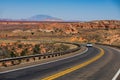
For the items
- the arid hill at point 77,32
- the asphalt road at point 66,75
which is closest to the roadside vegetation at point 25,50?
the asphalt road at point 66,75

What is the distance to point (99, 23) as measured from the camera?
192750 mm

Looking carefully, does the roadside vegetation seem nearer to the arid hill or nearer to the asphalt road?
the asphalt road

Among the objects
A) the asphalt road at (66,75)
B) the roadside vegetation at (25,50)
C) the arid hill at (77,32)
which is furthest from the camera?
the arid hill at (77,32)

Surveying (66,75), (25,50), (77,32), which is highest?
(66,75)

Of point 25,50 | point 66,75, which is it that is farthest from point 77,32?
point 66,75

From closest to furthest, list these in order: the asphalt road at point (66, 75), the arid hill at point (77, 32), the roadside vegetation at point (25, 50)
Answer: the asphalt road at point (66, 75), the roadside vegetation at point (25, 50), the arid hill at point (77, 32)

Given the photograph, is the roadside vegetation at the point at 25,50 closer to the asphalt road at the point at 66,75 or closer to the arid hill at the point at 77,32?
the asphalt road at the point at 66,75

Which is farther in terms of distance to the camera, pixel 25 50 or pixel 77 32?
pixel 77 32

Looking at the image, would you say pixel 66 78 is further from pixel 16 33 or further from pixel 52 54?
pixel 16 33

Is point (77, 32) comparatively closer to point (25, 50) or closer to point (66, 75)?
point (25, 50)

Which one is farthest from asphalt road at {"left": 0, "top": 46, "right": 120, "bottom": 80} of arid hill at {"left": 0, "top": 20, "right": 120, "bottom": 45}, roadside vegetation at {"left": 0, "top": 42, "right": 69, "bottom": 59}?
arid hill at {"left": 0, "top": 20, "right": 120, "bottom": 45}

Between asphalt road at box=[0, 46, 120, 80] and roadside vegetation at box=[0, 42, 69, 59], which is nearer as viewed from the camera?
asphalt road at box=[0, 46, 120, 80]

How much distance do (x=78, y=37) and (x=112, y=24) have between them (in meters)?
60.6

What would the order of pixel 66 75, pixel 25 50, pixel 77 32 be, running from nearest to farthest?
pixel 66 75
pixel 25 50
pixel 77 32
